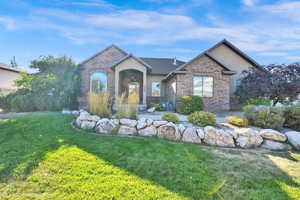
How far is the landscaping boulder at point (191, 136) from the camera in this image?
4648 millimetres

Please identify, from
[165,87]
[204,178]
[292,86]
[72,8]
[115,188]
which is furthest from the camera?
[165,87]

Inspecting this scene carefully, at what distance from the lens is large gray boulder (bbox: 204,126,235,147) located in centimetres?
446

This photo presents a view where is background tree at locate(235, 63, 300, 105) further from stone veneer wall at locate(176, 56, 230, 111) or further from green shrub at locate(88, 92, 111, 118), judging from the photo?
green shrub at locate(88, 92, 111, 118)

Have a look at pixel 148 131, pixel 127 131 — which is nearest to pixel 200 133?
pixel 148 131

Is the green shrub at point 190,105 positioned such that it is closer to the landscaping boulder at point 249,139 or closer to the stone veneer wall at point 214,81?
the stone veneer wall at point 214,81

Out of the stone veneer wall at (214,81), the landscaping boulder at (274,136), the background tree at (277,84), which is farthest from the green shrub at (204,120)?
the background tree at (277,84)

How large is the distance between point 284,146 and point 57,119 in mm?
8531

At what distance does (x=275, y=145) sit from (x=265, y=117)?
1.57m

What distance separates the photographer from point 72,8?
8609 millimetres

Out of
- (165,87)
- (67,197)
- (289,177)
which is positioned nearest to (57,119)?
(67,197)

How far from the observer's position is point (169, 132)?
4859 millimetres

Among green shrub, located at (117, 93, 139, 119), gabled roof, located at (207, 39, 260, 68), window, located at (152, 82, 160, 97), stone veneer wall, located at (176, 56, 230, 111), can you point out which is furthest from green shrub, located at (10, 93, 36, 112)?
gabled roof, located at (207, 39, 260, 68)

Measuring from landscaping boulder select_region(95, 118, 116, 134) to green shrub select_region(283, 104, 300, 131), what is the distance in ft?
23.7

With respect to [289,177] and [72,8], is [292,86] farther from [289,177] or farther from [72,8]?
[72,8]
